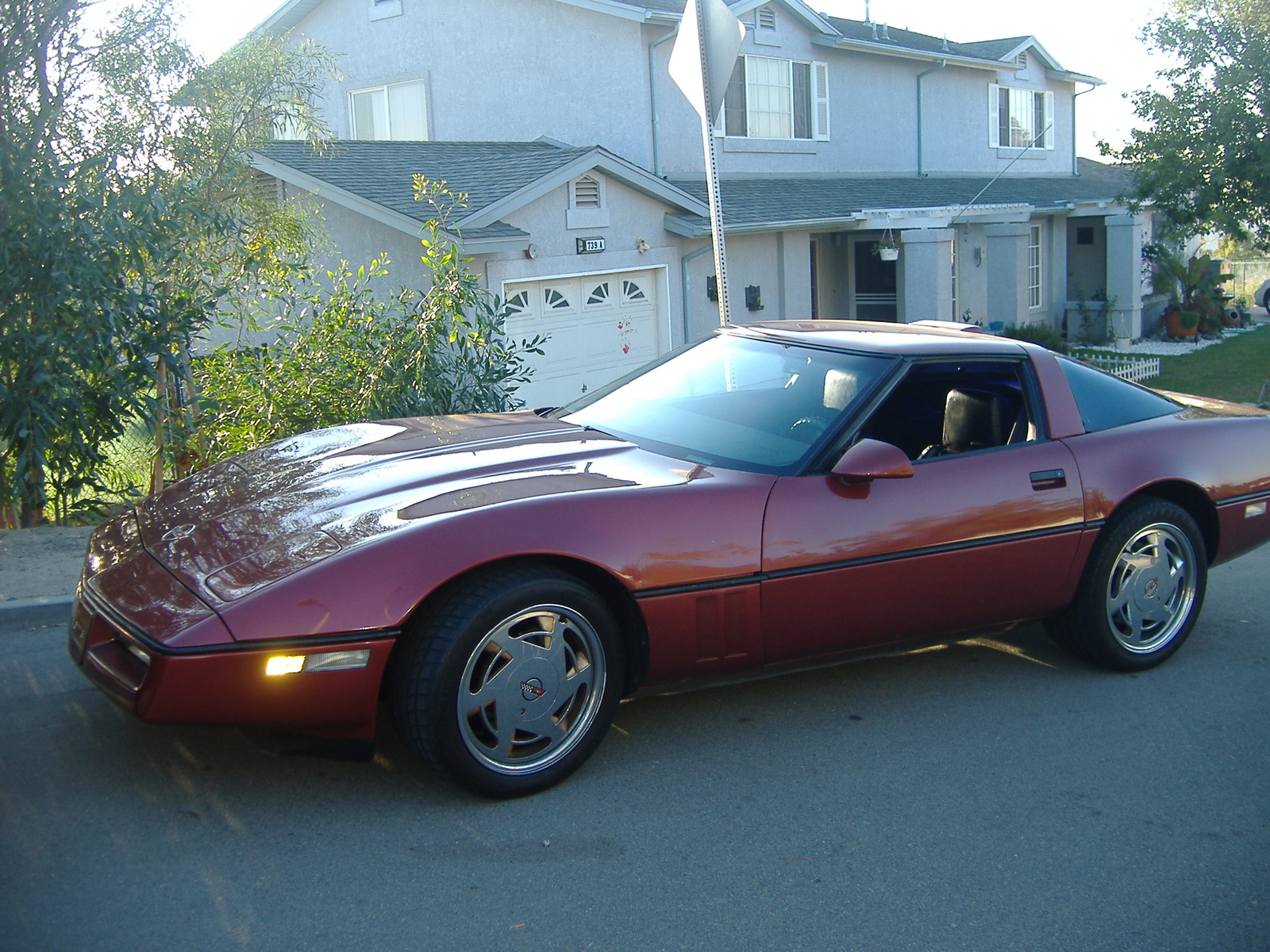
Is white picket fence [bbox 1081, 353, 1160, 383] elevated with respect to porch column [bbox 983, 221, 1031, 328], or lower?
lower

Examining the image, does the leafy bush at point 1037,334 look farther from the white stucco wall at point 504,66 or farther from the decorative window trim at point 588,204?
the decorative window trim at point 588,204

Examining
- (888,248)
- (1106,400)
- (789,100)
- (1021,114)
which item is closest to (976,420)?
(1106,400)

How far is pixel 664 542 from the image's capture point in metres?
3.96

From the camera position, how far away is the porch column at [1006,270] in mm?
20938

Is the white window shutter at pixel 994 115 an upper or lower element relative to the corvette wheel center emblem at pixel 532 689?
upper

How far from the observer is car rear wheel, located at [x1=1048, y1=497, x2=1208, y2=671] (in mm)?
4965

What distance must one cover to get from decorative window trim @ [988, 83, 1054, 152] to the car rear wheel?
20.9 m

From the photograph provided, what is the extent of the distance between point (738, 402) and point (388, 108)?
1703 cm

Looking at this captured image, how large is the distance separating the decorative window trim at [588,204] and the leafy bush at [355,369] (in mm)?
4930

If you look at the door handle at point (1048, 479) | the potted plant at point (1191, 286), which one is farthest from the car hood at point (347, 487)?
the potted plant at point (1191, 286)

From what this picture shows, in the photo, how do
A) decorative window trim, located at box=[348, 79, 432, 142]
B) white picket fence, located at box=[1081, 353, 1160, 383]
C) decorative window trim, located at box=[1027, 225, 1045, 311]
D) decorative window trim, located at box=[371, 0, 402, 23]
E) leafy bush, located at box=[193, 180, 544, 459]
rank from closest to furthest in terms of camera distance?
leafy bush, located at box=[193, 180, 544, 459] < white picket fence, located at box=[1081, 353, 1160, 383] < decorative window trim, located at box=[371, 0, 402, 23] < decorative window trim, located at box=[348, 79, 432, 142] < decorative window trim, located at box=[1027, 225, 1045, 311]

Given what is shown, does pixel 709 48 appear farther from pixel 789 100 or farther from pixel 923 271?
pixel 789 100

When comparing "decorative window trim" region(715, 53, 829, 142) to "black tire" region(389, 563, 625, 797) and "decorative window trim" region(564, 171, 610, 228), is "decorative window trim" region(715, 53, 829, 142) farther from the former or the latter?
"black tire" region(389, 563, 625, 797)

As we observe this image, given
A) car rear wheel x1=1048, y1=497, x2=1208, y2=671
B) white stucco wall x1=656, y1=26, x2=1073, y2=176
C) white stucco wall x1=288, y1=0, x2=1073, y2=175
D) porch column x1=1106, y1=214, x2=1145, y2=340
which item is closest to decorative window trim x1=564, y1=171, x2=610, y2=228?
white stucco wall x1=288, y1=0, x2=1073, y2=175
